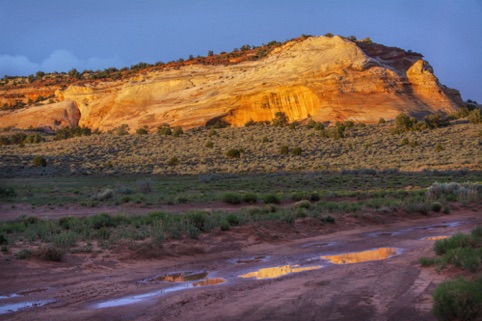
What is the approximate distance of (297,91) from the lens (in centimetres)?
6788

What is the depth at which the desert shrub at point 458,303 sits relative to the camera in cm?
691

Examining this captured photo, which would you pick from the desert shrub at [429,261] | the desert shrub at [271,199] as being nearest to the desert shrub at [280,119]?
the desert shrub at [271,199]

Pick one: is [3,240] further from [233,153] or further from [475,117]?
[475,117]

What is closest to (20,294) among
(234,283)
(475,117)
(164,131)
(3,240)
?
(234,283)

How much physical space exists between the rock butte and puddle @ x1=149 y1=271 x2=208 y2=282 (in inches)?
2066

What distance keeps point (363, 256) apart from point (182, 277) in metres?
4.69

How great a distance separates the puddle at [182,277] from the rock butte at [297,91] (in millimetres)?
52464

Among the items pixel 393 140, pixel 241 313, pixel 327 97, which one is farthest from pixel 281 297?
pixel 327 97

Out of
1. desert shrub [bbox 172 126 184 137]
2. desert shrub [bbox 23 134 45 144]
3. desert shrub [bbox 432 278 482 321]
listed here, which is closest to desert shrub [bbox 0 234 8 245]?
desert shrub [bbox 432 278 482 321]

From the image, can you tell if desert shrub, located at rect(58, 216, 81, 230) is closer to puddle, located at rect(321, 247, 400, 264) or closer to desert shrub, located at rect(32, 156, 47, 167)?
puddle, located at rect(321, 247, 400, 264)

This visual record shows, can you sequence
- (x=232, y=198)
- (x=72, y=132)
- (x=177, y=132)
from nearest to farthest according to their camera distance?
(x=232, y=198) → (x=177, y=132) → (x=72, y=132)

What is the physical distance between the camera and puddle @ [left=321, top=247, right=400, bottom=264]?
516 inches

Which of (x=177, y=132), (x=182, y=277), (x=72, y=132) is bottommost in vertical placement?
(x=182, y=277)

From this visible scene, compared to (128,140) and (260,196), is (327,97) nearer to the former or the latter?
(128,140)
